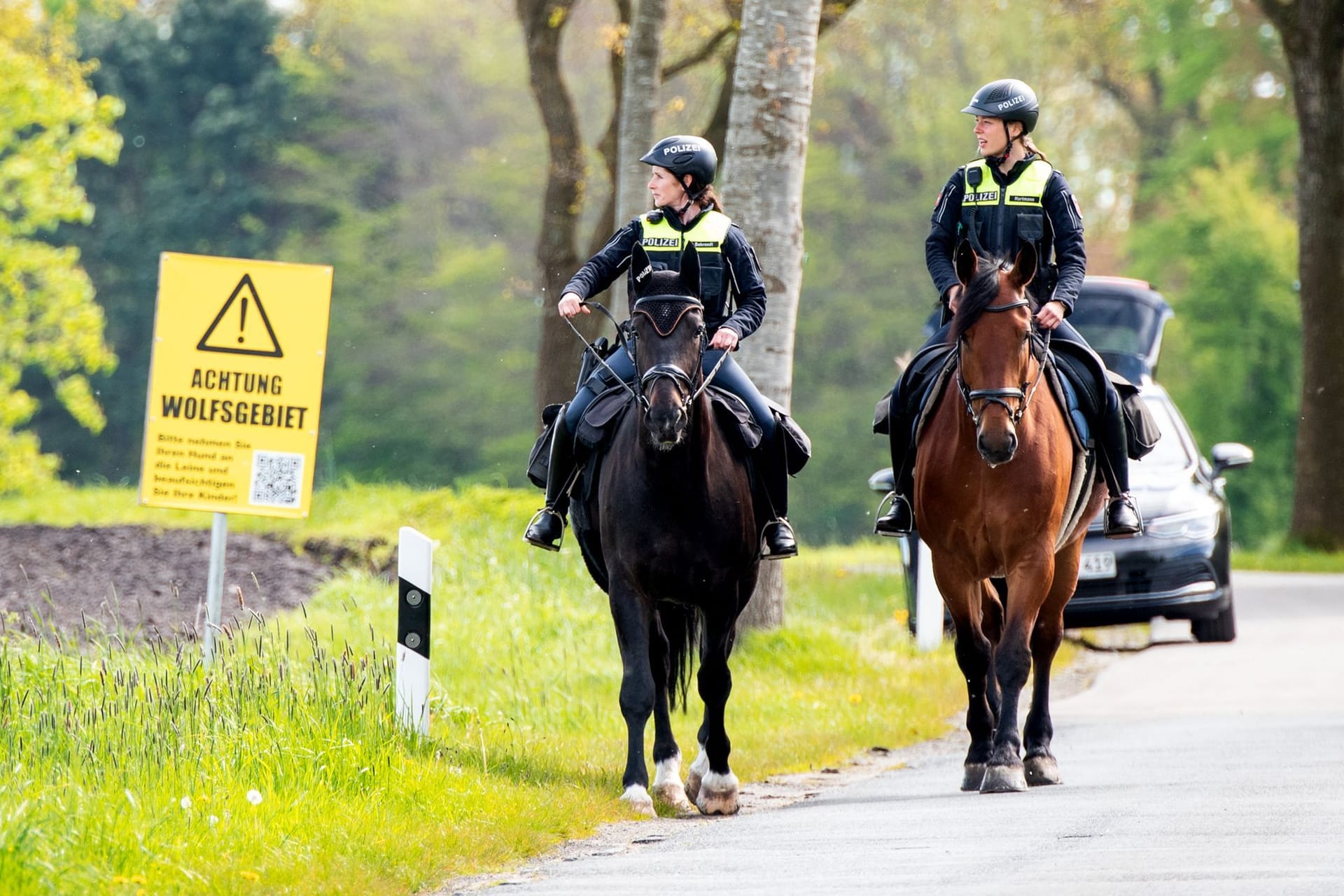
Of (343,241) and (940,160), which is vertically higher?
(940,160)

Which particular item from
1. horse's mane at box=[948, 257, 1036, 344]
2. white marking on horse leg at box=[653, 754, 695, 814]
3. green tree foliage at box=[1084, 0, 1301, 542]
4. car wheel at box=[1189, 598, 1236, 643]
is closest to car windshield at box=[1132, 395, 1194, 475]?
car wheel at box=[1189, 598, 1236, 643]

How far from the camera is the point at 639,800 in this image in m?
8.70

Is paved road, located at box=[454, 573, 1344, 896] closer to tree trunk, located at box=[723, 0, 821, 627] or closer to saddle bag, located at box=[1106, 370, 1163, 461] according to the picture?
saddle bag, located at box=[1106, 370, 1163, 461]

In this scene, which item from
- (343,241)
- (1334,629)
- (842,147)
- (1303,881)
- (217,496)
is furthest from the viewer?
(842,147)

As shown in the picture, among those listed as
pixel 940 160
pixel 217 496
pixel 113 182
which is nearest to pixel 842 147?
pixel 940 160

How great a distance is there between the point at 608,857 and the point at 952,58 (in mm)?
51499

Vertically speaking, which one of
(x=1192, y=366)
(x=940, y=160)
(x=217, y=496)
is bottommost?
(x=217, y=496)

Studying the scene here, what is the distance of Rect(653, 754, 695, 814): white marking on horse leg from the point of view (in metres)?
8.84

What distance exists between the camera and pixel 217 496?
38.3 feet

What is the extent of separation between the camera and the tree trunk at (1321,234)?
87.2 feet

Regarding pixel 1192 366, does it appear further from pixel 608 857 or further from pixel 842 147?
pixel 608 857

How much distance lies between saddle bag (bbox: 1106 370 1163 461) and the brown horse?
0.38 meters

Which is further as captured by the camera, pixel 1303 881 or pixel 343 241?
pixel 343 241

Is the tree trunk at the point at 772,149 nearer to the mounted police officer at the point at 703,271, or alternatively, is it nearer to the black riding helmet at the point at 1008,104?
the black riding helmet at the point at 1008,104
